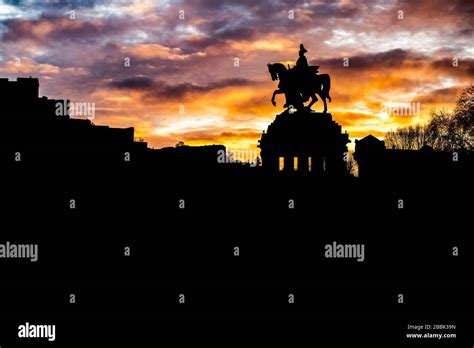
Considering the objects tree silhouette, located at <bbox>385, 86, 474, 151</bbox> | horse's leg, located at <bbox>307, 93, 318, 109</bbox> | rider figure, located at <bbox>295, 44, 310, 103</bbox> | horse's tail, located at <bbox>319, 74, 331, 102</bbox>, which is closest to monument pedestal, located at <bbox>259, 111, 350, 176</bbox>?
horse's leg, located at <bbox>307, 93, 318, 109</bbox>

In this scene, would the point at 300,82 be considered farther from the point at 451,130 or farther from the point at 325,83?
the point at 451,130

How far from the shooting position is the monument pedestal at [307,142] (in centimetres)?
3541

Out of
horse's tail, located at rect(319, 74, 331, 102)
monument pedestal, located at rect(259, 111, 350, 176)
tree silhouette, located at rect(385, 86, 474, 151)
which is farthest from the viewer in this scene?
tree silhouette, located at rect(385, 86, 474, 151)

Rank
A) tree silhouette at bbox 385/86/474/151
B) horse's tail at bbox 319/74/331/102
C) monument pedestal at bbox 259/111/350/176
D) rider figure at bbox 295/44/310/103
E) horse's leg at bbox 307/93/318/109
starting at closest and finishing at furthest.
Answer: monument pedestal at bbox 259/111/350/176 < rider figure at bbox 295/44/310/103 < horse's leg at bbox 307/93/318/109 < horse's tail at bbox 319/74/331/102 < tree silhouette at bbox 385/86/474/151

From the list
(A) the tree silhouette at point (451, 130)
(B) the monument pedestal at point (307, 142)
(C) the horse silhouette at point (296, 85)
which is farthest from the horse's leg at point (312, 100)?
(A) the tree silhouette at point (451, 130)

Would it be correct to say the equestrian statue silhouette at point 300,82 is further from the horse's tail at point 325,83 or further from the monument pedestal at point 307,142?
the monument pedestal at point 307,142

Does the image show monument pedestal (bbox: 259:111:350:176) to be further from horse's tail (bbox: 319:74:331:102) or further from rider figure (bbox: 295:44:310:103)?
horse's tail (bbox: 319:74:331:102)

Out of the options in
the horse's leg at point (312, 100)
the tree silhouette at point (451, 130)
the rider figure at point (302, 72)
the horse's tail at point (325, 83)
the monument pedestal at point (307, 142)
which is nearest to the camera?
the monument pedestal at point (307, 142)

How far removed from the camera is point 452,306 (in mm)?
23453

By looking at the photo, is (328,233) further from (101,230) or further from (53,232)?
(53,232)

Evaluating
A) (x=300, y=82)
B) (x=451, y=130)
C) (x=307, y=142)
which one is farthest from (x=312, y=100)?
(x=451, y=130)

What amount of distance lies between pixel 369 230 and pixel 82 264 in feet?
44.8

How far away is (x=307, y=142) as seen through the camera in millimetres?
35406

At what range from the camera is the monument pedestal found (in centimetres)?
3541
